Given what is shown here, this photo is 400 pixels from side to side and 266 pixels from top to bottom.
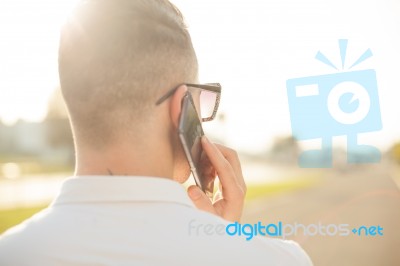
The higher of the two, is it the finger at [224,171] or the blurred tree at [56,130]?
the finger at [224,171]

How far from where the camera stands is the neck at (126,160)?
6.03 ft

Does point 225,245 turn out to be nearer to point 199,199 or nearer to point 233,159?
point 199,199

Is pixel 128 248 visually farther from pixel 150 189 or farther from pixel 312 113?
pixel 312 113

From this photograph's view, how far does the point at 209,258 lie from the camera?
1678 millimetres

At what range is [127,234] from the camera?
5.53 ft

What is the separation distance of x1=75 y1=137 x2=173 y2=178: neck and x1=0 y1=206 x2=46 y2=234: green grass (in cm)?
1240

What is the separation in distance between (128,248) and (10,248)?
0.36 meters

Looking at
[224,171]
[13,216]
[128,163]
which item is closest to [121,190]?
[128,163]

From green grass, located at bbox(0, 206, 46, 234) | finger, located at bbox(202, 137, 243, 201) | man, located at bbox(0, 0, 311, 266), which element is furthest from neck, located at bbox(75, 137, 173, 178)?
green grass, located at bbox(0, 206, 46, 234)

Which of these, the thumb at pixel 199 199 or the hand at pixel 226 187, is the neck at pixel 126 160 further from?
the hand at pixel 226 187

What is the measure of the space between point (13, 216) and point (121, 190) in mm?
15426

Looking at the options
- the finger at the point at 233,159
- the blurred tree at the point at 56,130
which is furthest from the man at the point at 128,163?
the blurred tree at the point at 56,130

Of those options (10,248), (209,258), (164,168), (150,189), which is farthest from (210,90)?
(10,248)

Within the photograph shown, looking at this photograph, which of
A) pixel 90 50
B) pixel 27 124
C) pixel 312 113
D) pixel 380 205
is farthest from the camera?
pixel 27 124
